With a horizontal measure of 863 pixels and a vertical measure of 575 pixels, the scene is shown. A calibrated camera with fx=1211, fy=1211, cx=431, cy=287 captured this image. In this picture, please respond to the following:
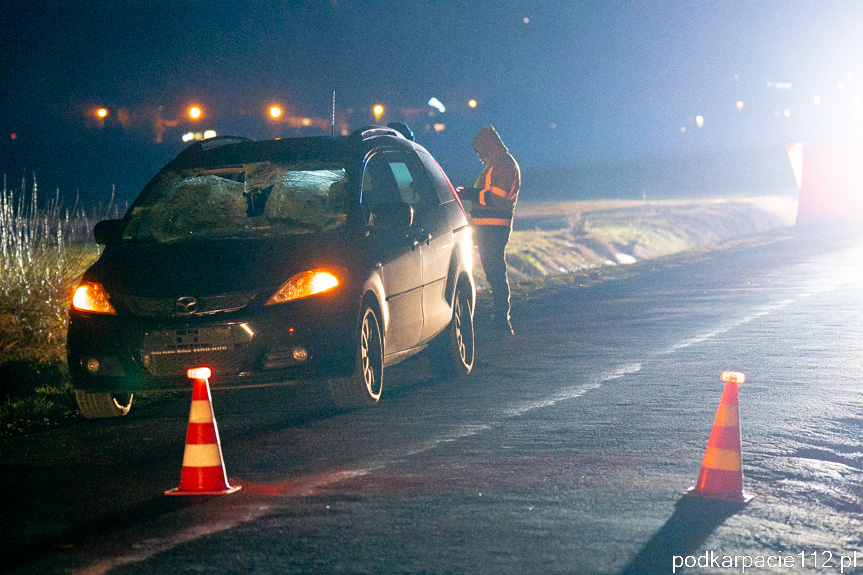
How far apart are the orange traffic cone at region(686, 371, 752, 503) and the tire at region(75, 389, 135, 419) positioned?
13.5 ft

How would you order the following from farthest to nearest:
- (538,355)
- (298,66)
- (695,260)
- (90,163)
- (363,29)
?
(363,29) < (298,66) < (90,163) < (695,260) < (538,355)

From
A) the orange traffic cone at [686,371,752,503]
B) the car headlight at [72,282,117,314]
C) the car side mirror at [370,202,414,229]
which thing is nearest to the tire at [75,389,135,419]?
the car headlight at [72,282,117,314]

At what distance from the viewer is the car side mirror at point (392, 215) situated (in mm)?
8477

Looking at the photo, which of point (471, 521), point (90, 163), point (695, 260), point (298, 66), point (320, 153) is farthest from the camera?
point (298, 66)

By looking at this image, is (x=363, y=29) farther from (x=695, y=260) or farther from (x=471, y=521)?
(x=471, y=521)

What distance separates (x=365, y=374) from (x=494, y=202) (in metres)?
5.05

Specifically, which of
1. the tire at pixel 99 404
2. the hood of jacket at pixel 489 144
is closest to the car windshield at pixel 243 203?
the tire at pixel 99 404

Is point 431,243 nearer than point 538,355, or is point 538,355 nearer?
point 431,243

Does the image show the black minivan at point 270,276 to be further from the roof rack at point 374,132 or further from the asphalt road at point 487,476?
the asphalt road at point 487,476

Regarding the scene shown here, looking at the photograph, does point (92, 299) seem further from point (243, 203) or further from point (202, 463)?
point (202, 463)

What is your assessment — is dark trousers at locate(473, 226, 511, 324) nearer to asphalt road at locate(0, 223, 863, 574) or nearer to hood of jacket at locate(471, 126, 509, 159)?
hood of jacket at locate(471, 126, 509, 159)

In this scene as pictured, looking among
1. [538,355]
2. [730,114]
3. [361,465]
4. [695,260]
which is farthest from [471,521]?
[730,114]

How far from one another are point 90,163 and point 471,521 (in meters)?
46.0

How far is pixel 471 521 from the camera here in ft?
17.8
